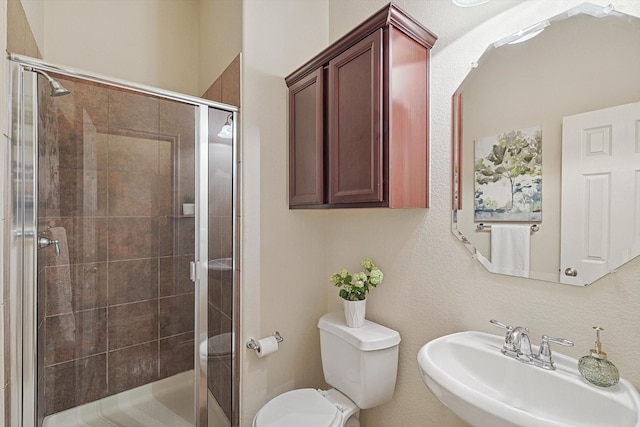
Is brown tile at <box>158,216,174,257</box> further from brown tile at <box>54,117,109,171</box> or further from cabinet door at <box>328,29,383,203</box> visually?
cabinet door at <box>328,29,383,203</box>

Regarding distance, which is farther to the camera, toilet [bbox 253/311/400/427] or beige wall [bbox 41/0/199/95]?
beige wall [bbox 41/0/199/95]

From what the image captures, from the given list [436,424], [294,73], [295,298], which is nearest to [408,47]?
[294,73]

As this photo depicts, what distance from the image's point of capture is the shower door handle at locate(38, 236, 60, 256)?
1.17 metres

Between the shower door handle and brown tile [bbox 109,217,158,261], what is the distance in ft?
0.67

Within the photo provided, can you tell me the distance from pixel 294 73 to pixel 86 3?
54.8 inches

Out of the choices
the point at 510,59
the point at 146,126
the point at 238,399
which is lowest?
the point at 238,399

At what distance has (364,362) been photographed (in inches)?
52.4

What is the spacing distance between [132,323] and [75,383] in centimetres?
32

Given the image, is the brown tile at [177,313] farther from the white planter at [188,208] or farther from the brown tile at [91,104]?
the brown tile at [91,104]

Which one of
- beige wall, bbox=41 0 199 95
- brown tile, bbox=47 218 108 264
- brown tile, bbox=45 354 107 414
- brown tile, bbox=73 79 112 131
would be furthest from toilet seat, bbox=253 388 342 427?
beige wall, bbox=41 0 199 95

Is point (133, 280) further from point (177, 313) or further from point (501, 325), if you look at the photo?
point (501, 325)

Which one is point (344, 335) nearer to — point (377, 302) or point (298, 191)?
point (377, 302)

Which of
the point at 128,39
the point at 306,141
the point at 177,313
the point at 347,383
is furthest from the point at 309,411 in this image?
the point at 128,39

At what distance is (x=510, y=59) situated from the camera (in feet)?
3.58
